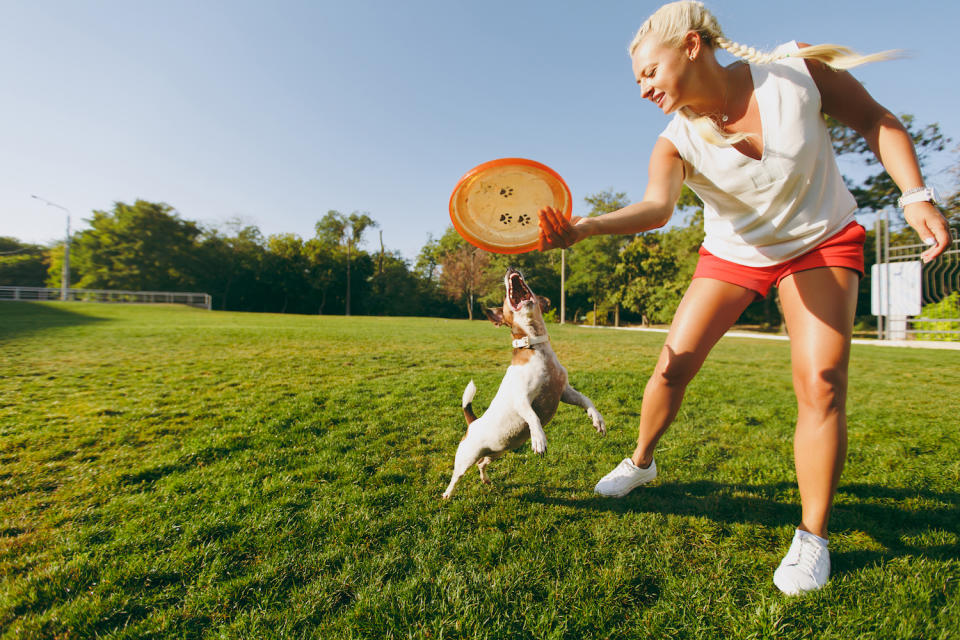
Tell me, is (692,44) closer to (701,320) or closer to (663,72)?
(663,72)

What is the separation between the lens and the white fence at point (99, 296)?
37.8 meters

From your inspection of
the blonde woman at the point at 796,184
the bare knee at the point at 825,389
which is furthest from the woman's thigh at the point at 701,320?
the bare knee at the point at 825,389

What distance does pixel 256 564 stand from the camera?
203 centimetres

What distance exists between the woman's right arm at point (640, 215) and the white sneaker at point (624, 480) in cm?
147

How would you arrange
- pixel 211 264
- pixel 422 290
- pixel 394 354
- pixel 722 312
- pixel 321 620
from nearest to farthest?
pixel 321 620, pixel 722 312, pixel 394 354, pixel 422 290, pixel 211 264

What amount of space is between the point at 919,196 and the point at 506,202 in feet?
5.42

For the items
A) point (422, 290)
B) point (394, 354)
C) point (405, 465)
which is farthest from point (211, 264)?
point (405, 465)

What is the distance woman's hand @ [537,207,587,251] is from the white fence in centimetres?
4538

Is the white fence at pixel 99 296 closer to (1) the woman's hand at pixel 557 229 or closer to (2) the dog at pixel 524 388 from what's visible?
(2) the dog at pixel 524 388

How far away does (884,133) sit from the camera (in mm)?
1793

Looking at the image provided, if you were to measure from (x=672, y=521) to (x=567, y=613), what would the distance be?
101 centimetres

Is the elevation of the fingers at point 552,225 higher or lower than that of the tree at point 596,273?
lower

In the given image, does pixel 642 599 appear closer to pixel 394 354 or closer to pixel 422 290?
pixel 394 354

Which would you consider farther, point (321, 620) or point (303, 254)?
point (303, 254)
